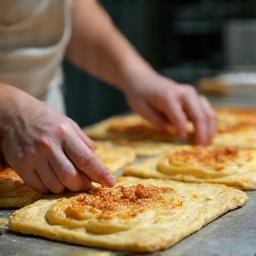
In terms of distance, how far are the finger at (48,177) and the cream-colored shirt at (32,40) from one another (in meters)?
0.68

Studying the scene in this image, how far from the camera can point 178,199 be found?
1305mm

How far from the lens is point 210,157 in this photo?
168 cm

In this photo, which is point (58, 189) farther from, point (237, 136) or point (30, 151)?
point (237, 136)

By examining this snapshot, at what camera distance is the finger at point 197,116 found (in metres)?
1.97

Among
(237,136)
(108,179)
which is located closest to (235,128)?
(237,136)

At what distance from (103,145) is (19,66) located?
362 mm

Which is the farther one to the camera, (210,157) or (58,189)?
(210,157)

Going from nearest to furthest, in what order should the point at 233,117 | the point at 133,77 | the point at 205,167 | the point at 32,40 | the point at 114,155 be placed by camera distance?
1. the point at 205,167
2. the point at 114,155
3. the point at 32,40
4. the point at 133,77
5. the point at 233,117

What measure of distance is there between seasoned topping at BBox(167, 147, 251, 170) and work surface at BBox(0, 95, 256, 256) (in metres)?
0.36

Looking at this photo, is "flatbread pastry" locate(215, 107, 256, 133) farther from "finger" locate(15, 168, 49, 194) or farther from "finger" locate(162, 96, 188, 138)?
"finger" locate(15, 168, 49, 194)

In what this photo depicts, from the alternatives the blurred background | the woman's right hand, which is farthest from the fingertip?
the blurred background

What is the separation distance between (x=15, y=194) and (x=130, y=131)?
0.83 m

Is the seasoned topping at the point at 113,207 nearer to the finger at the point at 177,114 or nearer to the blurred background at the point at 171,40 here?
the finger at the point at 177,114

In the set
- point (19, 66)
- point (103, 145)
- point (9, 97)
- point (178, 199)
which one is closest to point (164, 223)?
point (178, 199)
